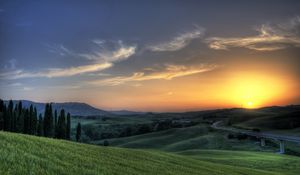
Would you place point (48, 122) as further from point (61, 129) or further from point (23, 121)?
point (23, 121)

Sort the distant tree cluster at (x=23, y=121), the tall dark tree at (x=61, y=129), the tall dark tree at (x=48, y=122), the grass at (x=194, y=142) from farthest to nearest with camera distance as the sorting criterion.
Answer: the grass at (x=194, y=142)
the tall dark tree at (x=61, y=129)
the tall dark tree at (x=48, y=122)
the distant tree cluster at (x=23, y=121)

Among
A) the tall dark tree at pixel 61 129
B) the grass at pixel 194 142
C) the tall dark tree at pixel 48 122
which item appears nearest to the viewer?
the tall dark tree at pixel 48 122

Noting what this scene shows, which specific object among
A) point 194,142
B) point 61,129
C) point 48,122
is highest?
point 48,122

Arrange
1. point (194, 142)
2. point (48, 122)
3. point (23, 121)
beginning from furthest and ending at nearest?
point (194, 142) → point (48, 122) → point (23, 121)

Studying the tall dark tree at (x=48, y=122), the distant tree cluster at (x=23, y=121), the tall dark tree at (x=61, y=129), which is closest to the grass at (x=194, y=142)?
the tall dark tree at (x=61, y=129)

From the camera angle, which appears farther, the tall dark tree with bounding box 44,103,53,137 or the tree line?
the tall dark tree with bounding box 44,103,53,137

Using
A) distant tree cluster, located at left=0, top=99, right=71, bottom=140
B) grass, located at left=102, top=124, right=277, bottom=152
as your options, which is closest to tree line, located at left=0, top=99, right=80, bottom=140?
distant tree cluster, located at left=0, top=99, right=71, bottom=140

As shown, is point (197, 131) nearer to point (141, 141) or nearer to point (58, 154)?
point (141, 141)

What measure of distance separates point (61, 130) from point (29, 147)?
Result: 118 metres

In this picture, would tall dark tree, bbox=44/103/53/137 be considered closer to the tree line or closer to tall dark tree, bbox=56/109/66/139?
the tree line

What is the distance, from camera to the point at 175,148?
14875cm

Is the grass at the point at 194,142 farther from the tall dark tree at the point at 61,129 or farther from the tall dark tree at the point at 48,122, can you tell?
the tall dark tree at the point at 48,122

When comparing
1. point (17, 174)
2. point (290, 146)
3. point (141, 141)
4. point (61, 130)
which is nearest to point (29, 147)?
point (17, 174)

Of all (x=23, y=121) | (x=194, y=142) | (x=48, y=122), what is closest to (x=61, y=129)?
(x=48, y=122)
